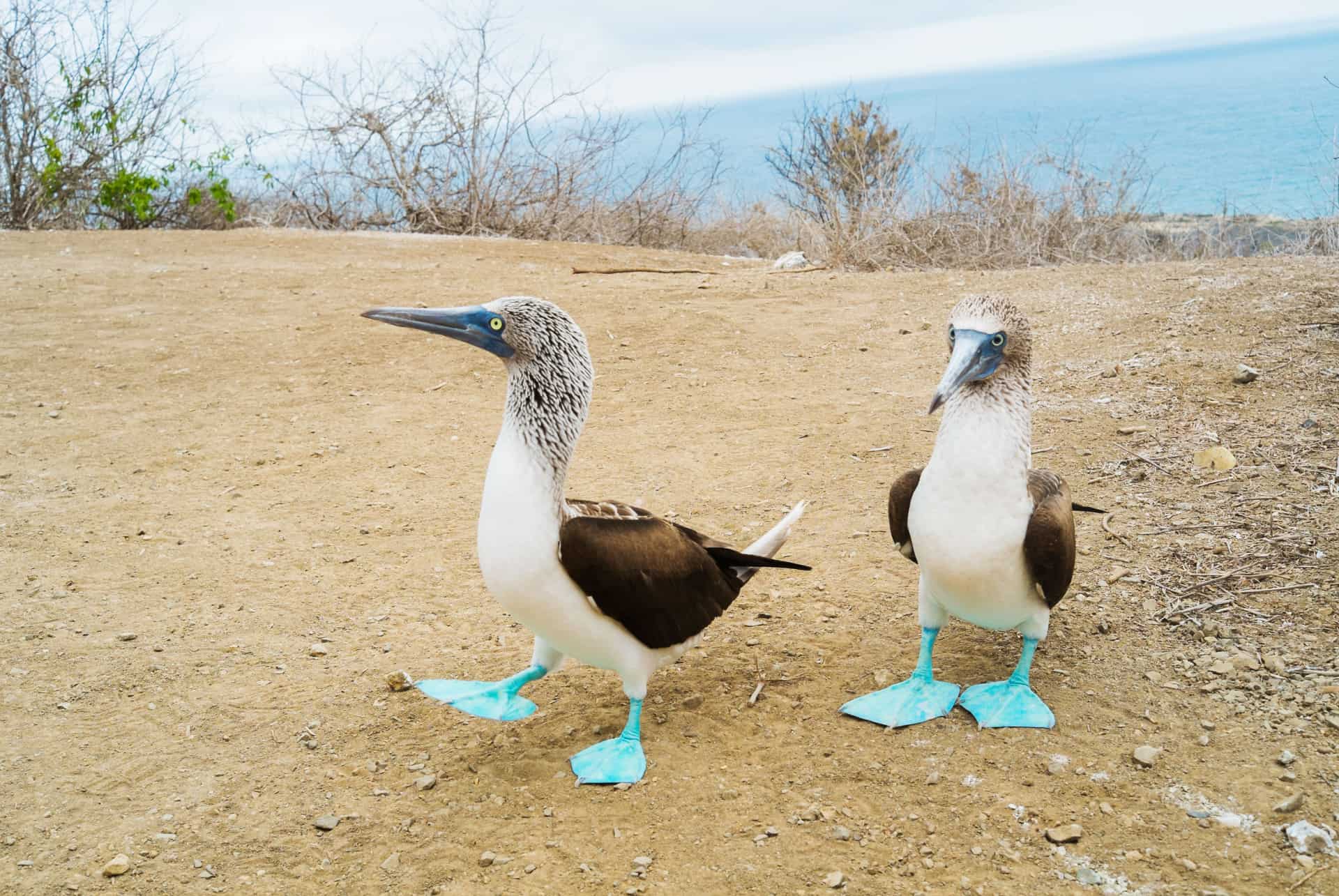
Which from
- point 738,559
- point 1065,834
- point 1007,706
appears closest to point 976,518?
point 1007,706

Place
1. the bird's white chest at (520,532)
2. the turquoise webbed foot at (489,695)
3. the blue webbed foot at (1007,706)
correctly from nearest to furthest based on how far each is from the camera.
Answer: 1. the bird's white chest at (520,532)
2. the blue webbed foot at (1007,706)
3. the turquoise webbed foot at (489,695)

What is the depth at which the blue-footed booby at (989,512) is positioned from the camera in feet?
9.77

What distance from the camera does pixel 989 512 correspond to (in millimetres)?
2980

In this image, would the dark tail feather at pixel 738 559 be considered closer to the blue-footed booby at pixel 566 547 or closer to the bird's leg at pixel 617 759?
the blue-footed booby at pixel 566 547

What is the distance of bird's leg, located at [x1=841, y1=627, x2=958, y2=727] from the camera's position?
3.16 m

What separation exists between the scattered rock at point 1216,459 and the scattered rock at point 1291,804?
87.7 inches

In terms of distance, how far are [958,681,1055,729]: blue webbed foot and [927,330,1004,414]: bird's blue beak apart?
0.93 meters

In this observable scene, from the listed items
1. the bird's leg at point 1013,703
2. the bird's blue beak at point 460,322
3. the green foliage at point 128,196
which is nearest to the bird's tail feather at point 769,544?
the bird's leg at point 1013,703

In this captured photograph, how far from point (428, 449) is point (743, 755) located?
Result: 127 inches

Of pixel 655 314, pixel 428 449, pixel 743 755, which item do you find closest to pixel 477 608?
pixel 743 755

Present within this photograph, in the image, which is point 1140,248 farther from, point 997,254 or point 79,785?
point 79,785

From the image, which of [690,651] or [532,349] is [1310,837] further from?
[532,349]

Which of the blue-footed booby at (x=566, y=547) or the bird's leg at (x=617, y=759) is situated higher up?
the blue-footed booby at (x=566, y=547)

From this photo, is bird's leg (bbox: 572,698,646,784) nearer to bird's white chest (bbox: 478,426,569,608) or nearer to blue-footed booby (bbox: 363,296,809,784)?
blue-footed booby (bbox: 363,296,809,784)
